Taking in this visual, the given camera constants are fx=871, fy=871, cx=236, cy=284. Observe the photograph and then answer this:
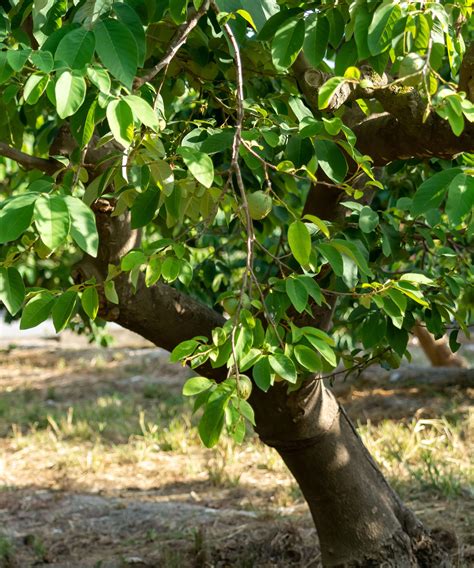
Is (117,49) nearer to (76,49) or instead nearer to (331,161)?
(76,49)

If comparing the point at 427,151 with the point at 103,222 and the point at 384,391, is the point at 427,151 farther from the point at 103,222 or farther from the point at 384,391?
the point at 384,391

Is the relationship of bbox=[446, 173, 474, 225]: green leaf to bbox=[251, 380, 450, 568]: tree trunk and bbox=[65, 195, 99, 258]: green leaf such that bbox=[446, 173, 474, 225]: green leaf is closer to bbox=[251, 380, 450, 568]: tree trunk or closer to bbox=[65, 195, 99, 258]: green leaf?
bbox=[65, 195, 99, 258]: green leaf

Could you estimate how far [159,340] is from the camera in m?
3.05

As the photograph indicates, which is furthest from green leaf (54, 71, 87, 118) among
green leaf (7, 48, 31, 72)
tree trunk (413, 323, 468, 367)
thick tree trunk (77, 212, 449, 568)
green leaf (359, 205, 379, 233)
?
tree trunk (413, 323, 468, 367)

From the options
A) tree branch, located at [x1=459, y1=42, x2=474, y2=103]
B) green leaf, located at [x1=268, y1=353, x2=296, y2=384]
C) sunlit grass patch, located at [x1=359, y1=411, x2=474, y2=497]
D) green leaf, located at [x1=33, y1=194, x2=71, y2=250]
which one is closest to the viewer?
green leaf, located at [x1=33, y1=194, x2=71, y2=250]

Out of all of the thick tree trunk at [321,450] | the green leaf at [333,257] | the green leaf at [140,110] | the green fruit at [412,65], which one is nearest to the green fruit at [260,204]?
the green leaf at [333,257]

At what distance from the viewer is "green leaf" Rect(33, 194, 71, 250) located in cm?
146

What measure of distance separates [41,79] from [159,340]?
1.57m

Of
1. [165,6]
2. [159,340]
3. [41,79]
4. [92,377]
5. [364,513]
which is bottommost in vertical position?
[92,377]

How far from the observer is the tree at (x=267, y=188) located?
63.3 inches

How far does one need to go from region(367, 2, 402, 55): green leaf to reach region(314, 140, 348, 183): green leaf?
1.54 ft

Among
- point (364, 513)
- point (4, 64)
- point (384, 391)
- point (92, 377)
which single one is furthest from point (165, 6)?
point (92, 377)

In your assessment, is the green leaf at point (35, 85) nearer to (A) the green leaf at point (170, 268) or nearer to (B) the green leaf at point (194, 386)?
(A) the green leaf at point (170, 268)

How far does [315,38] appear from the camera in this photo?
1.96 m
